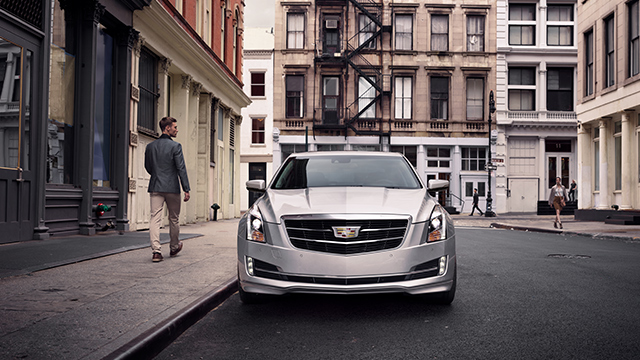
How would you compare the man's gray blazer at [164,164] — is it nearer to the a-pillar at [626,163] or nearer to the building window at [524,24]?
the a-pillar at [626,163]

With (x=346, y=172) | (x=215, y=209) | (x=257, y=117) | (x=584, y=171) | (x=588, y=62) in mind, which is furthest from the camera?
(x=257, y=117)

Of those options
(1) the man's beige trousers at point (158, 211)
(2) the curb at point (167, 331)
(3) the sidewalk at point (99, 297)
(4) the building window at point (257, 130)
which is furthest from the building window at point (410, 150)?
(2) the curb at point (167, 331)

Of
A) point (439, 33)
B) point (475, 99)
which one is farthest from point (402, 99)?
point (439, 33)

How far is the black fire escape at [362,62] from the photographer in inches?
1385

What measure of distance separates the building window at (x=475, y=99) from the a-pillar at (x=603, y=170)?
12.3m

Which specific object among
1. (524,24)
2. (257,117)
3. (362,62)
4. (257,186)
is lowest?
(257,186)

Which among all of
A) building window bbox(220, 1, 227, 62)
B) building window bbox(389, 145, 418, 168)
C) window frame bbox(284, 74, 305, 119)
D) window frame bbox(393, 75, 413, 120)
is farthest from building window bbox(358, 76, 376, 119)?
building window bbox(220, 1, 227, 62)

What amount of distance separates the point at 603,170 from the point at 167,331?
23.1 meters

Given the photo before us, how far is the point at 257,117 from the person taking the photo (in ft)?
123

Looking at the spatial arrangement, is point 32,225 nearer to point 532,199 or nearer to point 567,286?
point 567,286

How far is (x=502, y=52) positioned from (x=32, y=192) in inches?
1229

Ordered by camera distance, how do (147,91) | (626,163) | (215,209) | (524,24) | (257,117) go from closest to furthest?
(147,91) → (626,163) → (215,209) → (524,24) → (257,117)

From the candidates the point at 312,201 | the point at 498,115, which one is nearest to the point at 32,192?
the point at 312,201

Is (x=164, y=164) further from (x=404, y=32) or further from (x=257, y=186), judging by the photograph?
(x=404, y=32)
